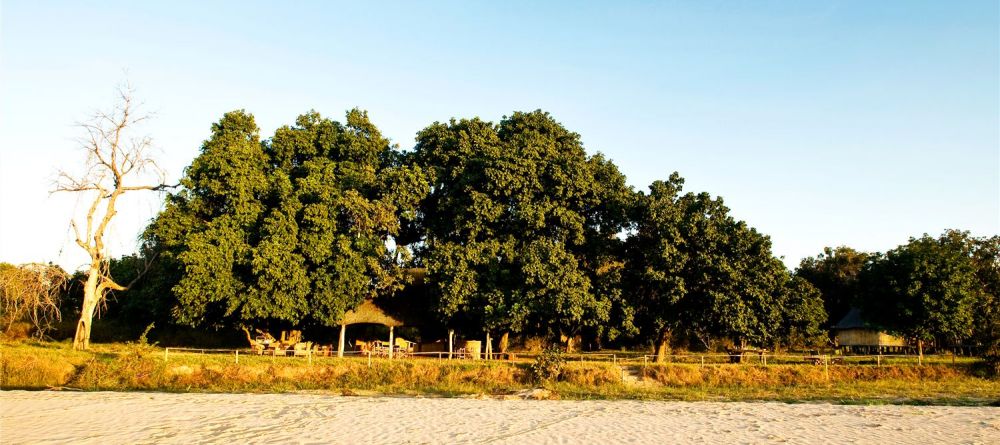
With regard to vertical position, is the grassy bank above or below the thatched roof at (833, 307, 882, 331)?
below

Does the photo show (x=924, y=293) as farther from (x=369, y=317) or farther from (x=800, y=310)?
(x=369, y=317)

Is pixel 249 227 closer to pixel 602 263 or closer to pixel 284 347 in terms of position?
pixel 284 347

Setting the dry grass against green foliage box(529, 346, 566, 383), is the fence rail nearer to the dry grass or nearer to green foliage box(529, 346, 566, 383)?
the dry grass

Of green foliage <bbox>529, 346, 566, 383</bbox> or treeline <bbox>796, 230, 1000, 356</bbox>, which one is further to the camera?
treeline <bbox>796, 230, 1000, 356</bbox>

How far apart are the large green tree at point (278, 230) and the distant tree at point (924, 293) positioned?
2701cm

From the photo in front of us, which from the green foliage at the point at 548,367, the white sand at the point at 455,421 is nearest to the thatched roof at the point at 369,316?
the green foliage at the point at 548,367

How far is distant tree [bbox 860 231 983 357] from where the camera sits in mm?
32812

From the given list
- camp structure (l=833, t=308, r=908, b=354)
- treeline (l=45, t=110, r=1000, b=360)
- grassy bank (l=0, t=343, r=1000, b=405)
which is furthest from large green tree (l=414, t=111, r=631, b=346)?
camp structure (l=833, t=308, r=908, b=354)

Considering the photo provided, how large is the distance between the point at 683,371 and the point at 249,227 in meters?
20.7

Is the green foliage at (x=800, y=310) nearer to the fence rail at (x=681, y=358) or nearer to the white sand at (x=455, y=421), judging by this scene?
the fence rail at (x=681, y=358)

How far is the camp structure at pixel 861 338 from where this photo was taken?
1561 inches

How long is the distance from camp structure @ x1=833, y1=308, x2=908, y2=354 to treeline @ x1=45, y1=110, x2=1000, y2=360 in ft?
20.0

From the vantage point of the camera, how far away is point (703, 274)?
2805 cm

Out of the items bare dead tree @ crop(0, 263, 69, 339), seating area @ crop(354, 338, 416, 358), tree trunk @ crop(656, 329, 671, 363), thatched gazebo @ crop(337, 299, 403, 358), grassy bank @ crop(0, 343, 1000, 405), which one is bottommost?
grassy bank @ crop(0, 343, 1000, 405)
